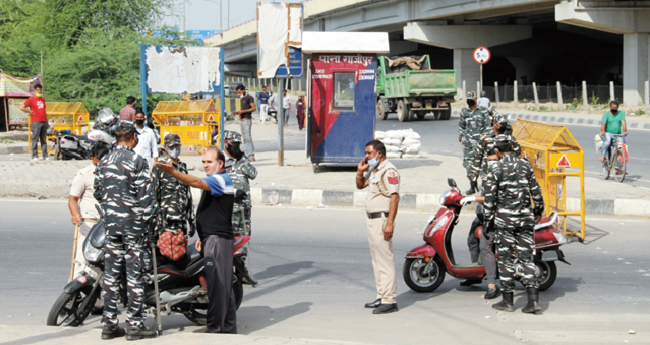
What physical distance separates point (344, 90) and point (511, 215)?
7.83 metres

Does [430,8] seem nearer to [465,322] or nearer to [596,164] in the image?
[596,164]

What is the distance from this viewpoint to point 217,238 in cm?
482

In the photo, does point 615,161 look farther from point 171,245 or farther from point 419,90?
point 419,90

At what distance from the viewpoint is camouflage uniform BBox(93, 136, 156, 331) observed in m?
4.60

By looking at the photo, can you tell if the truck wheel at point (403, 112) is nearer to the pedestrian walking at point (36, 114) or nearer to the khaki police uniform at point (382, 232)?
the pedestrian walking at point (36, 114)

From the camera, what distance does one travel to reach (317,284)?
656cm

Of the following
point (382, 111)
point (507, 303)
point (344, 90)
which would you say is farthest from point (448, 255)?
point (382, 111)

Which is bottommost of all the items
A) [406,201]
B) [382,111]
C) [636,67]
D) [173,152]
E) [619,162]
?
[406,201]

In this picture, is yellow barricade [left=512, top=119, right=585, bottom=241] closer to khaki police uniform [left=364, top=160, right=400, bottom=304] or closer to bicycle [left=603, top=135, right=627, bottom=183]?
khaki police uniform [left=364, top=160, right=400, bottom=304]

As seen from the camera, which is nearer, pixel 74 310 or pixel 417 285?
pixel 74 310

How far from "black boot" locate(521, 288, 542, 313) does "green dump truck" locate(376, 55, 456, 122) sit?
21.4 meters

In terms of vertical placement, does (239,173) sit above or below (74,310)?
above

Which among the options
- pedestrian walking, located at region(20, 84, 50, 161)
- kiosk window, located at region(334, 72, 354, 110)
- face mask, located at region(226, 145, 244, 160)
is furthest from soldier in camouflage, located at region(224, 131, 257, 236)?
pedestrian walking, located at region(20, 84, 50, 161)

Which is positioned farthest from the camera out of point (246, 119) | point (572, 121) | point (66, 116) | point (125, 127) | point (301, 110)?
point (301, 110)
